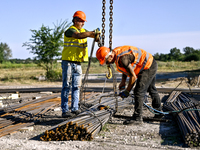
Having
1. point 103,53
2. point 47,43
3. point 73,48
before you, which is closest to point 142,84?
point 103,53

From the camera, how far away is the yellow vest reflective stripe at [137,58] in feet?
14.8

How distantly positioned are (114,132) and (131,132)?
345mm

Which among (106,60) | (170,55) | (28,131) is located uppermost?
(170,55)

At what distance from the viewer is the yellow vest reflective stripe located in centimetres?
450

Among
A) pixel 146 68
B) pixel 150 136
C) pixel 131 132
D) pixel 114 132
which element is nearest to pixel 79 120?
A: pixel 114 132

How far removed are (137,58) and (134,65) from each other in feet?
0.51

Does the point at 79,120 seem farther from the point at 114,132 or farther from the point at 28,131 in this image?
the point at 28,131

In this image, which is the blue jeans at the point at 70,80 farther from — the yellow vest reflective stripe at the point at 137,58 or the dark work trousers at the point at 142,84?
the dark work trousers at the point at 142,84

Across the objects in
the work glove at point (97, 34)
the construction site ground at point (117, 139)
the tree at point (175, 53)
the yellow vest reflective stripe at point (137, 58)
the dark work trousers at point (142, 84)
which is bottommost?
the construction site ground at point (117, 139)

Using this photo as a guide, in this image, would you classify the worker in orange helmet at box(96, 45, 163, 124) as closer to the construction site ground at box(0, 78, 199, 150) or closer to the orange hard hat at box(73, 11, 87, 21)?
the construction site ground at box(0, 78, 199, 150)

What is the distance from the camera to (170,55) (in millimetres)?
72750

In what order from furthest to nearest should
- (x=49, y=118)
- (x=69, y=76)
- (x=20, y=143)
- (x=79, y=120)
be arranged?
1. (x=49, y=118)
2. (x=69, y=76)
3. (x=79, y=120)
4. (x=20, y=143)

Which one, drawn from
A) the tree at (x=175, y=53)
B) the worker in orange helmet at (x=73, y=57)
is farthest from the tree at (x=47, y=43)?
the tree at (x=175, y=53)

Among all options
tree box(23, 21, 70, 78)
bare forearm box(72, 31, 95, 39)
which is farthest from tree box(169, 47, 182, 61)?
bare forearm box(72, 31, 95, 39)
